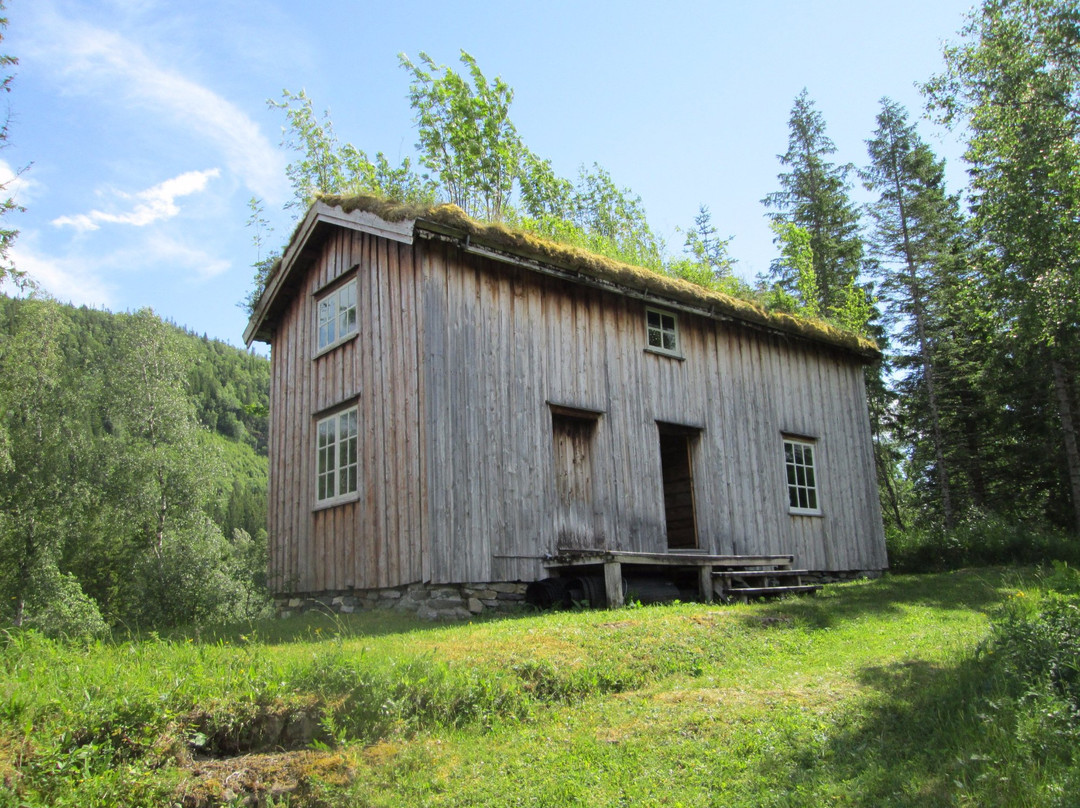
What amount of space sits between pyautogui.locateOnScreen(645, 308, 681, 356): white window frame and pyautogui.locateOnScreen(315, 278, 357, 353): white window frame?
5.17 meters

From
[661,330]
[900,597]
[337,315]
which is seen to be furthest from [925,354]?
[337,315]

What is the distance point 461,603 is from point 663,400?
551 centimetres

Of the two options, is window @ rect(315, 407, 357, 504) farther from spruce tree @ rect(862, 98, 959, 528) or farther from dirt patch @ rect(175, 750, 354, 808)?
spruce tree @ rect(862, 98, 959, 528)

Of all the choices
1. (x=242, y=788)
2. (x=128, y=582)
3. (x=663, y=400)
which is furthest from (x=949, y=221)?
(x=128, y=582)

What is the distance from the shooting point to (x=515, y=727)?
618 cm

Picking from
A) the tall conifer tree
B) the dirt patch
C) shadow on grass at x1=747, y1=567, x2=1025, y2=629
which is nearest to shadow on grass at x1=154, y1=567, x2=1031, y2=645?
shadow on grass at x1=747, y1=567, x2=1025, y2=629

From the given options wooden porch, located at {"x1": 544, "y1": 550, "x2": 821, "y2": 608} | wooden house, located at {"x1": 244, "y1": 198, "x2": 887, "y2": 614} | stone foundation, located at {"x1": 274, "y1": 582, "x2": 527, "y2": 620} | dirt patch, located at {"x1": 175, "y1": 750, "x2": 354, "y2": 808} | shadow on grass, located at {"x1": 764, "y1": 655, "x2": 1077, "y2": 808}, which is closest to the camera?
shadow on grass, located at {"x1": 764, "y1": 655, "x2": 1077, "y2": 808}

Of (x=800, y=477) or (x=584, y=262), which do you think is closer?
(x=584, y=262)

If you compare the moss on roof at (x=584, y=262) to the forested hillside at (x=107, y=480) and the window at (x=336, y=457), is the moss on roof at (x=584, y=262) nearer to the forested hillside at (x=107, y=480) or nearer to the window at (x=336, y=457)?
the window at (x=336, y=457)

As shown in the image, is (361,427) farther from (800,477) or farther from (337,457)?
(800,477)

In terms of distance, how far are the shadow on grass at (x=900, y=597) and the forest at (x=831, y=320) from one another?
4188mm

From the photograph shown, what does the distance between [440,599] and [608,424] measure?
13.8 ft

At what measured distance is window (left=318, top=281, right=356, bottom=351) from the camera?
13.1 meters

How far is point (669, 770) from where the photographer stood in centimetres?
523
